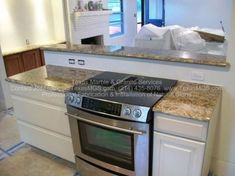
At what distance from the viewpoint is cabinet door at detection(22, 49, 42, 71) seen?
383 centimetres

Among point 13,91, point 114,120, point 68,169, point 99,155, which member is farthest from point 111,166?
point 13,91

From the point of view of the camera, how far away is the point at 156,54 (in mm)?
2023

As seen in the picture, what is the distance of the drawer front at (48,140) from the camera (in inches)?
84.8

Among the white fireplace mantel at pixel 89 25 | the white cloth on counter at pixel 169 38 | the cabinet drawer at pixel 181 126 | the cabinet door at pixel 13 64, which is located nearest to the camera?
the cabinet drawer at pixel 181 126

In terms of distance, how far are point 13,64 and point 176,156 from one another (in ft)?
10.0

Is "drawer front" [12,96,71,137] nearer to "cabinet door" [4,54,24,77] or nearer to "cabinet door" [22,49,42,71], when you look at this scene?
"cabinet door" [4,54,24,77]

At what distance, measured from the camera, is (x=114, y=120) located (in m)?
1.61

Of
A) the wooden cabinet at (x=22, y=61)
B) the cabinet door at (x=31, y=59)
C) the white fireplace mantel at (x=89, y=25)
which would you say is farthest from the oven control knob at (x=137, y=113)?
the white fireplace mantel at (x=89, y=25)

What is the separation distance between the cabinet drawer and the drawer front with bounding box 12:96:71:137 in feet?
2.97

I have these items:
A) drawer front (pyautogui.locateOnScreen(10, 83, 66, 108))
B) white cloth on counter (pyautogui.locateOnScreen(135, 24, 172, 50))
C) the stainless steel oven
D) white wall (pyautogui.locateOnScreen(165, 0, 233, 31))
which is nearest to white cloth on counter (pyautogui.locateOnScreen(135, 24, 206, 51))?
white cloth on counter (pyautogui.locateOnScreen(135, 24, 172, 50))

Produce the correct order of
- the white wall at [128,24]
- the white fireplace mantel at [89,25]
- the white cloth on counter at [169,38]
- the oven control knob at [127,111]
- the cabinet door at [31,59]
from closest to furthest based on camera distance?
the oven control knob at [127,111], the white cloth on counter at [169,38], the cabinet door at [31,59], the white fireplace mantel at [89,25], the white wall at [128,24]

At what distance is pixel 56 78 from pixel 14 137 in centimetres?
122

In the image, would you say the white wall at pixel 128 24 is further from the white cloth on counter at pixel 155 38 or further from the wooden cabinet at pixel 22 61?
the wooden cabinet at pixel 22 61

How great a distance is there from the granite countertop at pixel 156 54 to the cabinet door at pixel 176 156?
2.24 feet
